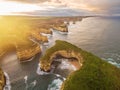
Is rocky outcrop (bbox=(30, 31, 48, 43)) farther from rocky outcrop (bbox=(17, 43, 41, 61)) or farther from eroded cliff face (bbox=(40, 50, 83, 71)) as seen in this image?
eroded cliff face (bbox=(40, 50, 83, 71))

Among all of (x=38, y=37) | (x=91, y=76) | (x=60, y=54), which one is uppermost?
(x=91, y=76)

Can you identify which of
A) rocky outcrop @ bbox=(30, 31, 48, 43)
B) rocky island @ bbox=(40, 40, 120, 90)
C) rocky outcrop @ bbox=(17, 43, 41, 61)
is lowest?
rocky outcrop @ bbox=(30, 31, 48, 43)

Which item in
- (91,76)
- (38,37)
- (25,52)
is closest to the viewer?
(91,76)

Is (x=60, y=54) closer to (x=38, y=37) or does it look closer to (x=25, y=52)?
(x=25, y=52)

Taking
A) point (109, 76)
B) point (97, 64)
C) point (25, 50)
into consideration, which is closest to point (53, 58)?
point (25, 50)

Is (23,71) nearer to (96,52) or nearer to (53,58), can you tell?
(53,58)

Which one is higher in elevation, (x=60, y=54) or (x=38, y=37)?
(x=60, y=54)

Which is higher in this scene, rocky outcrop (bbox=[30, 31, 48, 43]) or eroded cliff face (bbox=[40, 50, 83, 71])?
eroded cliff face (bbox=[40, 50, 83, 71])

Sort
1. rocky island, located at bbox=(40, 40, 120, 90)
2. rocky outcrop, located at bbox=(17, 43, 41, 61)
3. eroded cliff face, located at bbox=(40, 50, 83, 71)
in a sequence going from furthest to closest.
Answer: rocky outcrop, located at bbox=(17, 43, 41, 61) < eroded cliff face, located at bbox=(40, 50, 83, 71) < rocky island, located at bbox=(40, 40, 120, 90)

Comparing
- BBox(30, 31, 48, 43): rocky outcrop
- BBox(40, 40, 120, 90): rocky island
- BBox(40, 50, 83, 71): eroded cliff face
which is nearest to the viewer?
BBox(40, 40, 120, 90): rocky island

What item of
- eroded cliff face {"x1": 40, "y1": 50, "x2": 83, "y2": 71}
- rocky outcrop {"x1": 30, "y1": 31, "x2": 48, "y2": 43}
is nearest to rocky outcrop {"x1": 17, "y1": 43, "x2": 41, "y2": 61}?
eroded cliff face {"x1": 40, "y1": 50, "x2": 83, "y2": 71}

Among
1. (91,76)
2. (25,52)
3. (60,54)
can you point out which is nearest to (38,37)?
(25,52)

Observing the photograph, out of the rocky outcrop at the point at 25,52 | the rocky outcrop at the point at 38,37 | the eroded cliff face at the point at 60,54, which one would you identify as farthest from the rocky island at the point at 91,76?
the rocky outcrop at the point at 38,37
